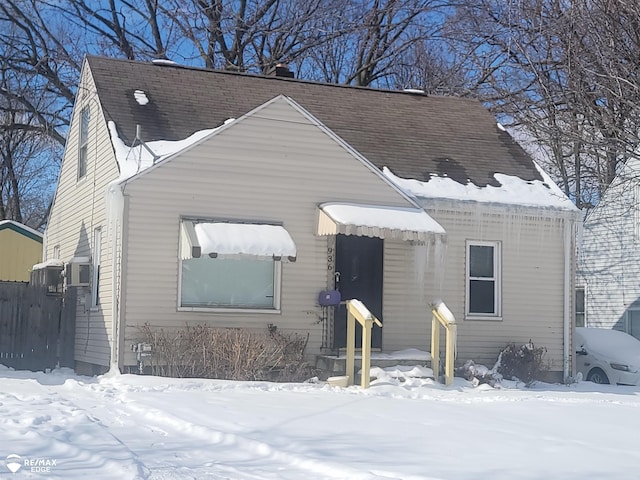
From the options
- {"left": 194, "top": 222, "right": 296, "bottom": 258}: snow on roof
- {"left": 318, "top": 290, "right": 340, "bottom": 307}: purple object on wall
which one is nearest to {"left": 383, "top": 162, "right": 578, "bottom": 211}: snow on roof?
{"left": 318, "top": 290, "right": 340, "bottom": 307}: purple object on wall

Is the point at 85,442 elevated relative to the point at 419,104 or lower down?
lower down

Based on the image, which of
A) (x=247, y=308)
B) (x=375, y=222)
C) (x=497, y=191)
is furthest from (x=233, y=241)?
(x=497, y=191)

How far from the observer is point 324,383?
13820mm

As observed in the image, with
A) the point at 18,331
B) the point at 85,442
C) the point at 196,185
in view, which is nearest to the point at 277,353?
the point at 196,185

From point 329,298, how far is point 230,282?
1.62 m

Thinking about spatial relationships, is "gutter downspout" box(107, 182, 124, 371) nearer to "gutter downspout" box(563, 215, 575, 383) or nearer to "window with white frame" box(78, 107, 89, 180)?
"window with white frame" box(78, 107, 89, 180)

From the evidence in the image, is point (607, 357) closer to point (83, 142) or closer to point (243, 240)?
point (243, 240)

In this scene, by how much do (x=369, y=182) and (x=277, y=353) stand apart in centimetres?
331

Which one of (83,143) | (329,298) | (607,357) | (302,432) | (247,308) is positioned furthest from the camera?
(607,357)

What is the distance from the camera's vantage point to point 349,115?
18.2 m

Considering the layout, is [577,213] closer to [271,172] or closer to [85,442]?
[271,172]

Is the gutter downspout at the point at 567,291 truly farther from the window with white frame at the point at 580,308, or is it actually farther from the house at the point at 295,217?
the window with white frame at the point at 580,308

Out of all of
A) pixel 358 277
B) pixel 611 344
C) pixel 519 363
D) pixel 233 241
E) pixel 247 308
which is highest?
pixel 233 241

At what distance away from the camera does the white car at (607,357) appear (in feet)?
57.5
